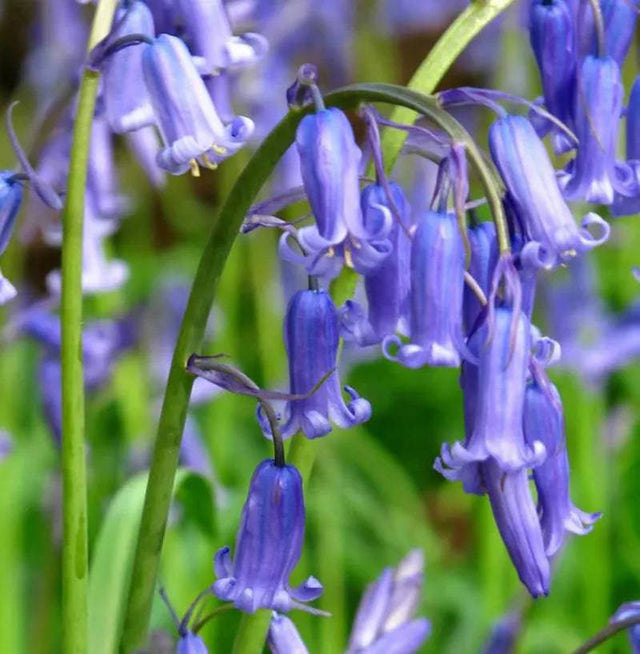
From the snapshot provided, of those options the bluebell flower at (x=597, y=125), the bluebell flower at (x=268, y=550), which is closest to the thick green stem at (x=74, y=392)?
the bluebell flower at (x=268, y=550)

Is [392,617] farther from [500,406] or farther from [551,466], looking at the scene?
[500,406]

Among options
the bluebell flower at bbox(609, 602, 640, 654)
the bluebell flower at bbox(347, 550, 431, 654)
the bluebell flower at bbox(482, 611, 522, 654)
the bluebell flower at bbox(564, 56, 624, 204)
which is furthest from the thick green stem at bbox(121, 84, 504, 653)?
the bluebell flower at bbox(482, 611, 522, 654)

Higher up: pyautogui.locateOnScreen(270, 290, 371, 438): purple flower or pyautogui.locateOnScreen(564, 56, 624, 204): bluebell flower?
pyautogui.locateOnScreen(564, 56, 624, 204): bluebell flower

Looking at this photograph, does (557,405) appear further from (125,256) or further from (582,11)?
(125,256)

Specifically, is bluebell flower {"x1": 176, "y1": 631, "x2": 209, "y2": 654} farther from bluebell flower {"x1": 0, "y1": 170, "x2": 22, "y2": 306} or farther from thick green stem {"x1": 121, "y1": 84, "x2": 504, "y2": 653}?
bluebell flower {"x1": 0, "y1": 170, "x2": 22, "y2": 306}

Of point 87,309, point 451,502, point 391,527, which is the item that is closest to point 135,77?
point 391,527

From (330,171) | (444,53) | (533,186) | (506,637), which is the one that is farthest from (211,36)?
(506,637)
